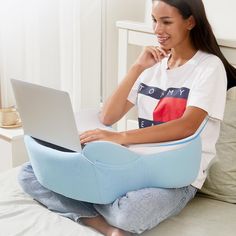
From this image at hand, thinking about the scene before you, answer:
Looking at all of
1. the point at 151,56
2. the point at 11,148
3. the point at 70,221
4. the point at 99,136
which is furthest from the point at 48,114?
the point at 11,148

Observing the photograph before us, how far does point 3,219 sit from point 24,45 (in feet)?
3.99

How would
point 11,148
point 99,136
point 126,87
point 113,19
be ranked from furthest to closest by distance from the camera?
point 113,19, point 11,148, point 126,87, point 99,136

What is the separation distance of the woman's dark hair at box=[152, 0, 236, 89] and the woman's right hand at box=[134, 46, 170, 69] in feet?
0.48

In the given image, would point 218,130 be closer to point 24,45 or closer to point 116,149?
point 116,149

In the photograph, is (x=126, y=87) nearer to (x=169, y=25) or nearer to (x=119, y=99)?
(x=119, y=99)

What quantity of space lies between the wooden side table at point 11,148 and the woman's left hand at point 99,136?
0.78 meters

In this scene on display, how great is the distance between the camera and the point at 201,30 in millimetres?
1598

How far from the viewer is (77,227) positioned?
1.34 meters

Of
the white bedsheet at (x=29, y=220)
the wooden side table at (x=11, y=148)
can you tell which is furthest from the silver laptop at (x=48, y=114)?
the wooden side table at (x=11, y=148)

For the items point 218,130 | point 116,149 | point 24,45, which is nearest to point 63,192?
point 116,149

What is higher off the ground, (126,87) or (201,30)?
(201,30)

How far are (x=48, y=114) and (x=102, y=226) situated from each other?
0.35 meters

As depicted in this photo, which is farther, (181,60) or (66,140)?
(181,60)

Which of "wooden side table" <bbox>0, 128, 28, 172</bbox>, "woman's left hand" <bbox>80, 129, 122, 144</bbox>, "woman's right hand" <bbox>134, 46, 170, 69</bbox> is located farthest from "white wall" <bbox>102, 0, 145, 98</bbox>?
"woman's left hand" <bbox>80, 129, 122, 144</bbox>
